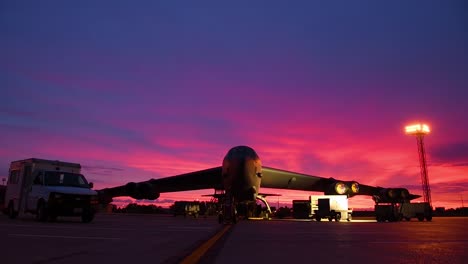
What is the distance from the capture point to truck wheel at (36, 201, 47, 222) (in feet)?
50.8

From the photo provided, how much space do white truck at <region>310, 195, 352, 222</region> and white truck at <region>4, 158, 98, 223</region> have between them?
58.3 feet

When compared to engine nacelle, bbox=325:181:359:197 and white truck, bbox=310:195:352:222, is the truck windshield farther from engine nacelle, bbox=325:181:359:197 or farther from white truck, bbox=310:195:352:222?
engine nacelle, bbox=325:181:359:197

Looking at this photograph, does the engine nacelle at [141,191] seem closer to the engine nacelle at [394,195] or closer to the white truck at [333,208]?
the white truck at [333,208]

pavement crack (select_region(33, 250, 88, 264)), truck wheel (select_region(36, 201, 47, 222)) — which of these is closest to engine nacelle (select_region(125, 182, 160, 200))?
truck wheel (select_region(36, 201, 47, 222))

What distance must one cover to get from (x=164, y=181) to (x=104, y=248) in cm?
2857

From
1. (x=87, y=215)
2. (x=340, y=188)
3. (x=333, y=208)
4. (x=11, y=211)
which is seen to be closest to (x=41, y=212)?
(x=87, y=215)

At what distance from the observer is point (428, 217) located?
117 feet

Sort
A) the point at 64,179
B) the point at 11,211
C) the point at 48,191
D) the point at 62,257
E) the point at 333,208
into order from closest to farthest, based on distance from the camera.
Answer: the point at 62,257 < the point at 48,191 < the point at 64,179 < the point at 11,211 < the point at 333,208

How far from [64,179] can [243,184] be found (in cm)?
900

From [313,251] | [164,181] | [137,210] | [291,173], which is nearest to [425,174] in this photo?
[291,173]

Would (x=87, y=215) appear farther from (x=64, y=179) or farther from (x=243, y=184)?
(x=243, y=184)

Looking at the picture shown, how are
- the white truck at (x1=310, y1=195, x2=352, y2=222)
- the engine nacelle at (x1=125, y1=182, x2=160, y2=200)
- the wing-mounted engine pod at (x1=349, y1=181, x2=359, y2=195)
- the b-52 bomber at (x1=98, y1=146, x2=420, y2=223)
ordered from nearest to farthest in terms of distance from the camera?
the b-52 bomber at (x1=98, y1=146, x2=420, y2=223)
the engine nacelle at (x1=125, y1=182, x2=160, y2=200)
the white truck at (x1=310, y1=195, x2=352, y2=222)
the wing-mounted engine pod at (x1=349, y1=181, x2=359, y2=195)

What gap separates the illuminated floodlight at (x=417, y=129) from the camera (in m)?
54.0

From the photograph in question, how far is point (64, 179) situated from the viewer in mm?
17031
